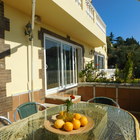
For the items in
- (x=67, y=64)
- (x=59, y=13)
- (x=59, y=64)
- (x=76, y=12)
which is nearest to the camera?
(x=59, y=13)

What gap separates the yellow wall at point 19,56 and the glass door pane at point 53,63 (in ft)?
2.07

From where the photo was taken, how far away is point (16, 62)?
3.12m

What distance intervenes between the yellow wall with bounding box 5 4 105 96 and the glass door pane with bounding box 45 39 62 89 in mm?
630

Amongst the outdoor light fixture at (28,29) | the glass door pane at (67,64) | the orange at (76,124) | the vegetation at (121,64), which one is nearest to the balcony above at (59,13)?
the outdoor light fixture at (28,29)

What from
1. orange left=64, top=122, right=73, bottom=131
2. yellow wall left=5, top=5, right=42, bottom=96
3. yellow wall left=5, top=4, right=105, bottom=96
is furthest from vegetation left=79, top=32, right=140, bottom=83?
orange left=64, top=122, right=73, bottom=131

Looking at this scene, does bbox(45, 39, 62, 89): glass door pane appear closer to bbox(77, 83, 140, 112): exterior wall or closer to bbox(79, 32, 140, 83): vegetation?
bbox(77, 83, 140, 112): exterior wall

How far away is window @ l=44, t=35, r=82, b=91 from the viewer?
173 inches

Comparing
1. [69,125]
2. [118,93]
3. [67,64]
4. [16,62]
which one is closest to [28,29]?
[16,62]

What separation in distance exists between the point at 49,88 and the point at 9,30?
86.5 inches

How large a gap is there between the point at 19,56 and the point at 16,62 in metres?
0.18

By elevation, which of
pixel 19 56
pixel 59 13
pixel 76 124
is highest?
pixel 59 13

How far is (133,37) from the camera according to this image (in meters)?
27.7

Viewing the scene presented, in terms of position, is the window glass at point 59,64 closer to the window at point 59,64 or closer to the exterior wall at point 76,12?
the window at point 59,64

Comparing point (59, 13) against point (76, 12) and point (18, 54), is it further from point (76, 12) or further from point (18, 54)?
point (18, 54)
